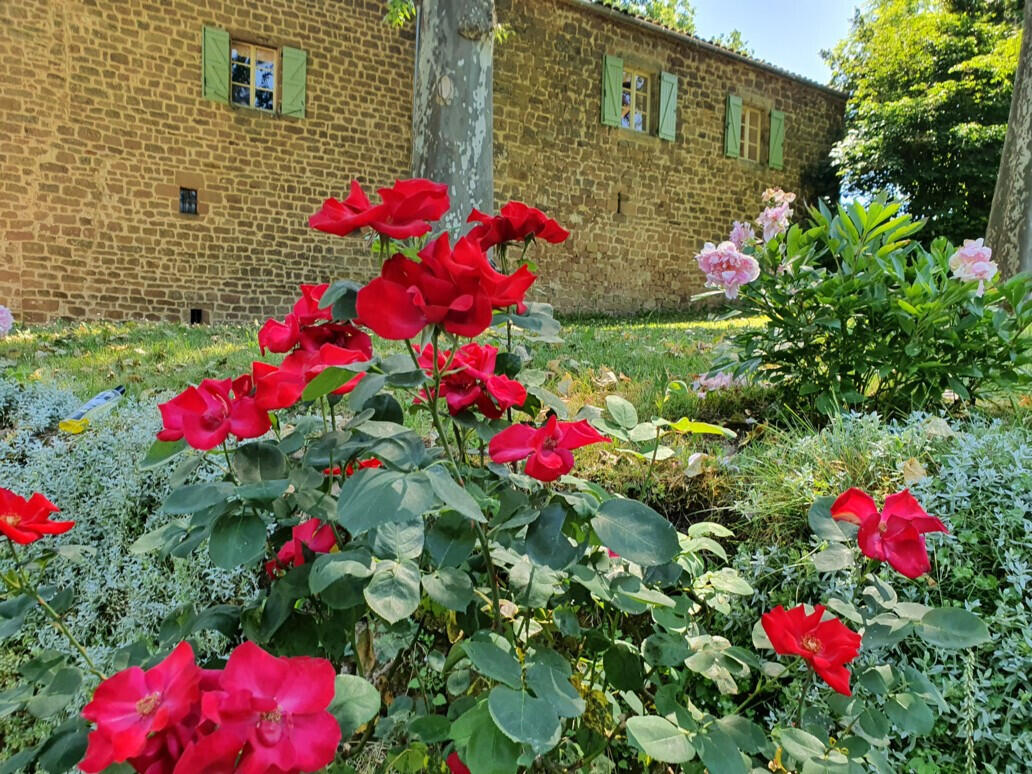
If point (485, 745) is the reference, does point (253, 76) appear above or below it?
above

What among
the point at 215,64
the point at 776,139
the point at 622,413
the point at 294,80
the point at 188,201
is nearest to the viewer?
the point at 622,413

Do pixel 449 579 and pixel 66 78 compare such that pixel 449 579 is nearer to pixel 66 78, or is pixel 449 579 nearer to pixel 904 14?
pixel 66 78

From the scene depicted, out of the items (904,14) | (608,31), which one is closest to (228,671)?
(608,31)

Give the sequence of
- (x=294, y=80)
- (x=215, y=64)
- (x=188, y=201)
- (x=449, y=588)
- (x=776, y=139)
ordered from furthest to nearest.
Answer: (x=776, y=139), (x=294, y=80), (x=188, y=201), (x=215, y=64), (x=449, y=588)

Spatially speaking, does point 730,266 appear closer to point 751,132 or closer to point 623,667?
point 623,667

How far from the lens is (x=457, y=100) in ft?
15.8

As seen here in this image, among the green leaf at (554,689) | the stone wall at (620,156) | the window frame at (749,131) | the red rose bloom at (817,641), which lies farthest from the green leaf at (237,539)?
the window frame at (749,131)

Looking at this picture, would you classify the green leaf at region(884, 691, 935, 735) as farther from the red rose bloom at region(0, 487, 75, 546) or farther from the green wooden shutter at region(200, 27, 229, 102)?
the green wooden shutter at region(200, 27, 229, 102)

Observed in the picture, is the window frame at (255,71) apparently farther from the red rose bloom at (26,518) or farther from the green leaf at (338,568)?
the green leaf at (338,568)

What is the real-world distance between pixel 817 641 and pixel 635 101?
12.2 meters

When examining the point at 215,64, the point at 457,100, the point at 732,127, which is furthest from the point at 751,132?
the point at 457,100

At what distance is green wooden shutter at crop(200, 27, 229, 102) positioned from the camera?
8.33m

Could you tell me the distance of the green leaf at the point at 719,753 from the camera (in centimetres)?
80

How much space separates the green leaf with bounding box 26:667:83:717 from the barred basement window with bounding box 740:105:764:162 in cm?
1395
